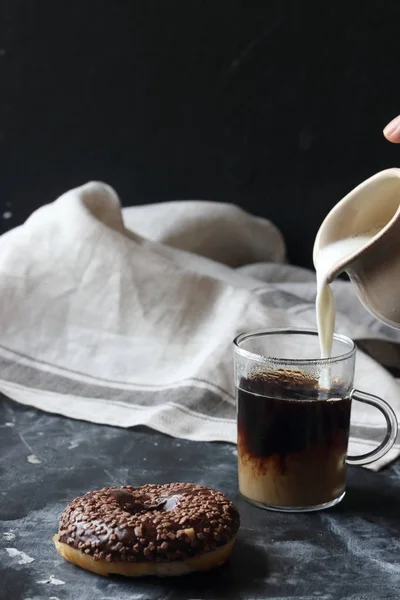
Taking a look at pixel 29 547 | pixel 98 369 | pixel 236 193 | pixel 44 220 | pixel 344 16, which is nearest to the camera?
pixel 29 547

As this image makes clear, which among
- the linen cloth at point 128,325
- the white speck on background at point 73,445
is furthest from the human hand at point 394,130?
the white speck on background at point 73,445

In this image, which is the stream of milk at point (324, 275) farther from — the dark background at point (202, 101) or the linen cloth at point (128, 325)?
the dark background at point (202, 101)

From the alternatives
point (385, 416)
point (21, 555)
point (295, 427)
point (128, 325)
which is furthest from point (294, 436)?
point (128, 325)

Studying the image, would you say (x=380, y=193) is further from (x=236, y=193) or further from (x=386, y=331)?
(x=236, y=193)

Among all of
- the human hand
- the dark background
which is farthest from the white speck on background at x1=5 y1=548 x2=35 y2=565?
the dark background

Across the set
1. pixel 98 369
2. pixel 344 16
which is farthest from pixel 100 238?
pixel 344 16

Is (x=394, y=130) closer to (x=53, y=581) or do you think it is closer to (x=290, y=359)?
(x=290, y=359)

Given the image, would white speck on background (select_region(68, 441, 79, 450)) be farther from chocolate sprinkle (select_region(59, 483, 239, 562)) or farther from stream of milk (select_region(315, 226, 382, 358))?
stream of milk (select_region(315, 226, 382, 358))
